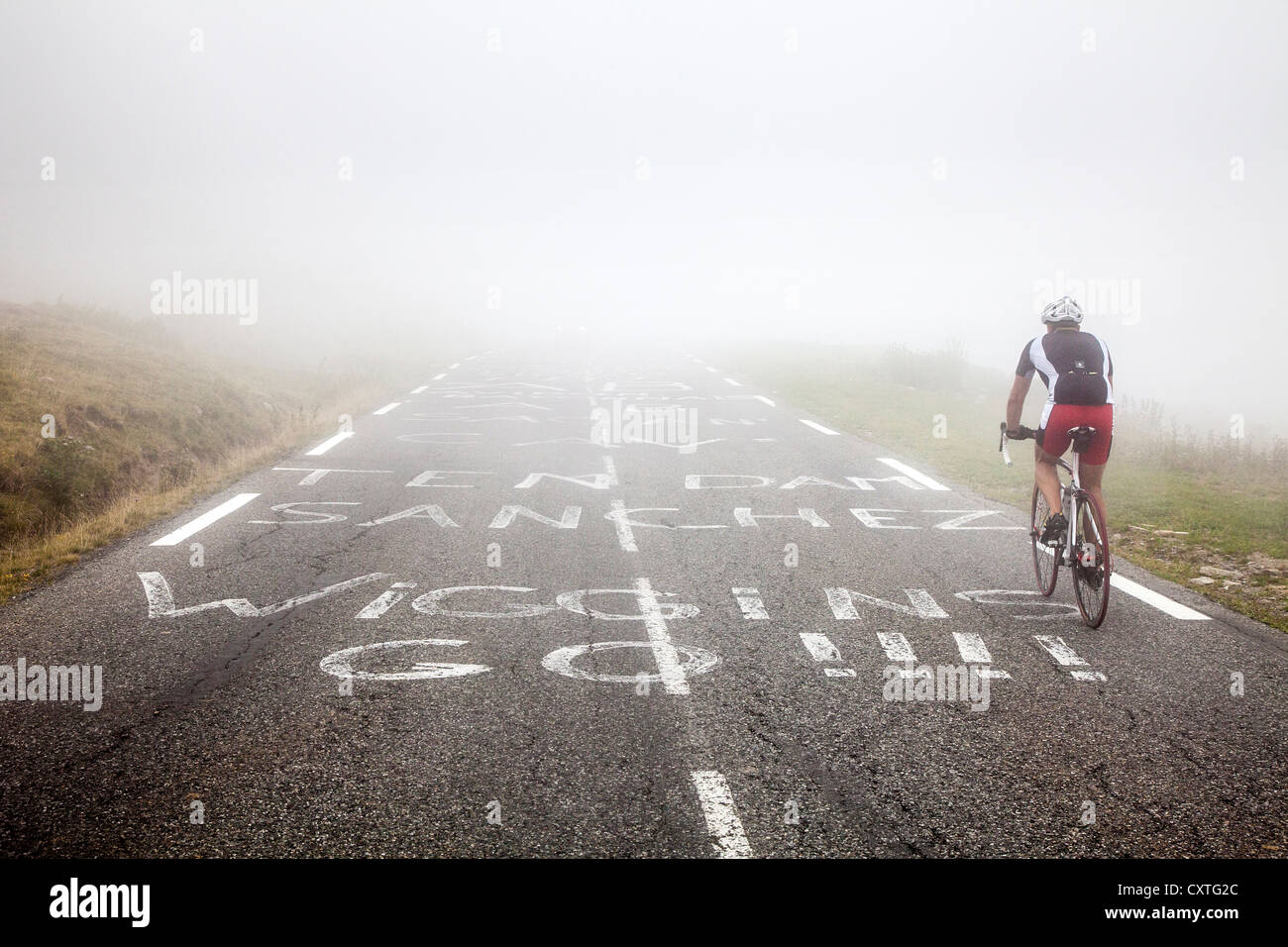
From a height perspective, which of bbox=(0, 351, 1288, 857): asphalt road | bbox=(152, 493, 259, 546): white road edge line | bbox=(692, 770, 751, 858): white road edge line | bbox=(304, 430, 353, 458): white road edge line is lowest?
bbox=(692, 770, 751, 858): white road edge line

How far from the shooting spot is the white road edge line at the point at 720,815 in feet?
9.21

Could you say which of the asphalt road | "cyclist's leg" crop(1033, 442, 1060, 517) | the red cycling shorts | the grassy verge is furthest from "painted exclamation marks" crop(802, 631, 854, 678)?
the grassy verge

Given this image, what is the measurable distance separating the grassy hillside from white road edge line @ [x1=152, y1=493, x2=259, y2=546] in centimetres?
41

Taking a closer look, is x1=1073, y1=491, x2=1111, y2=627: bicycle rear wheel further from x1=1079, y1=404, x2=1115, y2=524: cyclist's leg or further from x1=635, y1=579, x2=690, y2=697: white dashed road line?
x1=635, y1=579, x2=690, y2=697: white dashed road line

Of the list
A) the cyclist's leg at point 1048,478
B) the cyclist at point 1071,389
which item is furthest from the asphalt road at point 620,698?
the cyclist at point 1071,389

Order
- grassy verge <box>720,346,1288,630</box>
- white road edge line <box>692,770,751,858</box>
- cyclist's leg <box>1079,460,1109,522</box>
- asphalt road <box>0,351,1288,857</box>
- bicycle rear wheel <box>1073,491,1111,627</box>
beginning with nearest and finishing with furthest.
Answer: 1. white road edge line <box>692,770,751,858</box>
2. asphalt road <box>0,351,1288,857</box>
3. bicycle rear wheel <box>1073,491,1111,627</box>
4. cyclist's leg <box>1079,460,1109,522</box>
5. grassy verge <box>720,346,1288,630</box>

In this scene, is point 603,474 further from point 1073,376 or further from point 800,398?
point 800,398

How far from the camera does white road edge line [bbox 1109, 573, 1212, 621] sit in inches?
212

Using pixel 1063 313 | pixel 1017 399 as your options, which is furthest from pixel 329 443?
pixel 1063 313

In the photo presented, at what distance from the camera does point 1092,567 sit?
5156 millimetres

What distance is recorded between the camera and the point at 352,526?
742 centimetres

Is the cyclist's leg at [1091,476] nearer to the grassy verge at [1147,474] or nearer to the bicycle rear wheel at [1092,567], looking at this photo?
the bicycle rear wheel at [1092,567]

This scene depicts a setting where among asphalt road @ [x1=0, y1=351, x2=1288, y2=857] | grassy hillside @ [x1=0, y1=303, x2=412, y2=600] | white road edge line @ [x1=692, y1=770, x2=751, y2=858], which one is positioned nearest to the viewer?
white road edge line @ [x1=692, y1=770, x2=751, y2=858]
